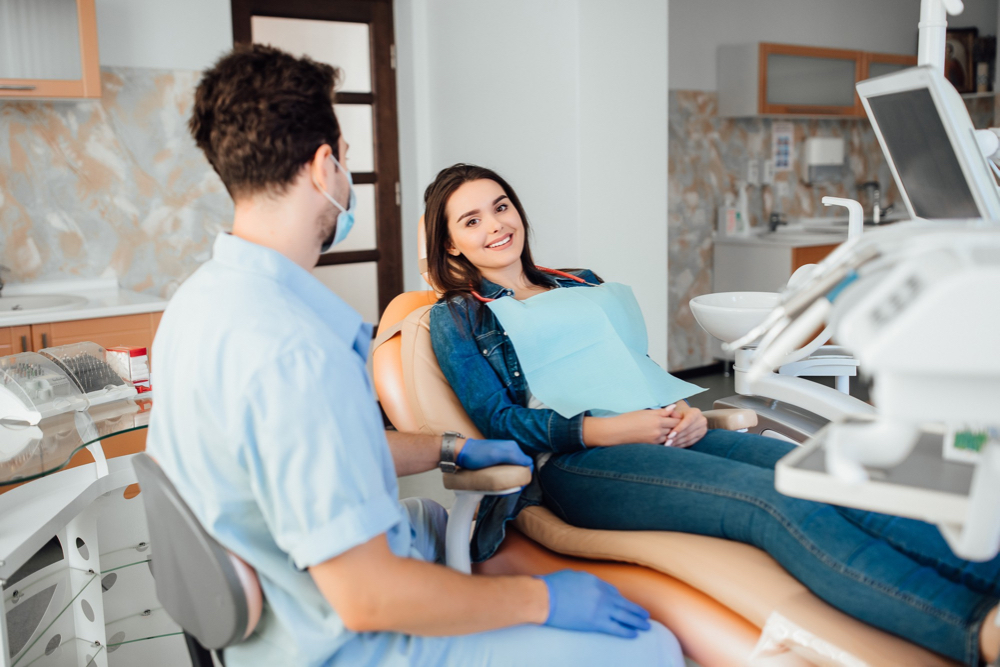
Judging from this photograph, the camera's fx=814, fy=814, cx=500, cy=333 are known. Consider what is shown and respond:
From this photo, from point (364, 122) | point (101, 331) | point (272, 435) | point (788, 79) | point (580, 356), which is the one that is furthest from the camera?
point (788, 79)

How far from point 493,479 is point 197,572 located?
0.52 m

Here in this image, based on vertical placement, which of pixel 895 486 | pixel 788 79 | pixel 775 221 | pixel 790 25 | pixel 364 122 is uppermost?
pixel 790 25

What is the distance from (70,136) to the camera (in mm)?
3391

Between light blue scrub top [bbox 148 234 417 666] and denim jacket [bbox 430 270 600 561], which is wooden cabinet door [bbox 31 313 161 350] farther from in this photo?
light blue scrub top [bbox 148 234 417 666]

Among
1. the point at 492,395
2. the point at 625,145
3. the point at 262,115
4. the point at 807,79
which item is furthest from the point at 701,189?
the point at 262,115

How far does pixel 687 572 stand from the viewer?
1371 mm

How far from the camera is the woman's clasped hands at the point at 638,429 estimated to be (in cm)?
171

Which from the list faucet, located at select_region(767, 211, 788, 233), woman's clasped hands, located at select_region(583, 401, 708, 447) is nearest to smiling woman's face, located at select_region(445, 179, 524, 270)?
woman's clasped hands, located at select_region(583, 401, 708, 447)

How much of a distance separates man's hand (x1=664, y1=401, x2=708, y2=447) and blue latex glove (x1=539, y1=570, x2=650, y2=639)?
0.56m

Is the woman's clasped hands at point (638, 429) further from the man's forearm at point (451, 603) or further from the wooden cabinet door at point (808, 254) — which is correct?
the wooden cabinet door at point (808, 254)

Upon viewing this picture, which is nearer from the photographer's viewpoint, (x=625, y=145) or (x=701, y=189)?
(x=625, y=145)

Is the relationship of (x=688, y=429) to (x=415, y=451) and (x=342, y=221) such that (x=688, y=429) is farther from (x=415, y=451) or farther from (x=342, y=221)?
(x=342, y=221)

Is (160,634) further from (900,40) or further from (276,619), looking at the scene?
(900,40)

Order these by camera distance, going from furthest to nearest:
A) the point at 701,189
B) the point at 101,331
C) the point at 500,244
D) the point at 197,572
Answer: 1. the point at 701,189
2. the point at 101,331
3. the point at 500,244
4. the point at 197,572
